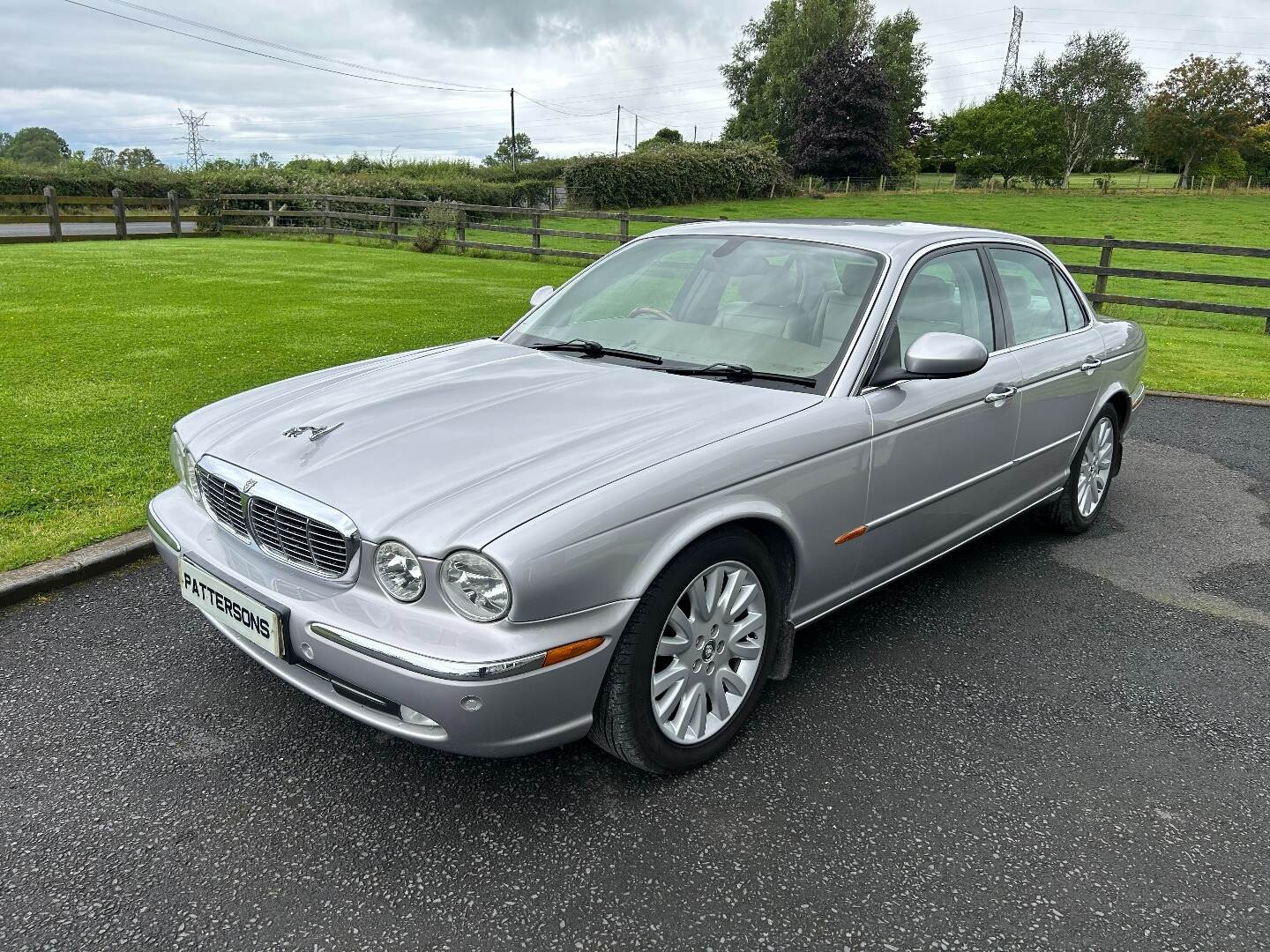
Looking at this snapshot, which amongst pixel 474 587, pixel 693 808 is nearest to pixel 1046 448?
pixel 693 808

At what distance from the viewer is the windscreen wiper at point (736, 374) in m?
3.13

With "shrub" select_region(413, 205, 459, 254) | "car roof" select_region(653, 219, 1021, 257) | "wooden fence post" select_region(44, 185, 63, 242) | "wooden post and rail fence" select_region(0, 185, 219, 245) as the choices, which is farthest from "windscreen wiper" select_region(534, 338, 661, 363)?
"wooden fence post" select_region(44, 185, 63, 242)

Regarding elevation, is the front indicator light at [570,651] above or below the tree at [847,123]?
below

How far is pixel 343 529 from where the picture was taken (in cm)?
237

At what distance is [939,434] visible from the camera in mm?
3420

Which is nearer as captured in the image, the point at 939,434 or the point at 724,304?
the point at 939,434

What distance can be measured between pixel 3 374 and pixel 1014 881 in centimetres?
788

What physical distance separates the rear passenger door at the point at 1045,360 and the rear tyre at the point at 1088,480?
0.55 ft

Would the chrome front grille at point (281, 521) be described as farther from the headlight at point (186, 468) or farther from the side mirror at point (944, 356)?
the side mirror at point (944, 356)

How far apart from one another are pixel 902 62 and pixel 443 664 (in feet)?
257

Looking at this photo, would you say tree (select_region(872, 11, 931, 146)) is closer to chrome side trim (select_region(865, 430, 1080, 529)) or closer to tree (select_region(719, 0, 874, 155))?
tree (select_region(719, 0, 874, 155))

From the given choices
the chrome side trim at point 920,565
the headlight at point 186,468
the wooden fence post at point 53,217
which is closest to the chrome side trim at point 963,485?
the chrome side trim at point 920,565

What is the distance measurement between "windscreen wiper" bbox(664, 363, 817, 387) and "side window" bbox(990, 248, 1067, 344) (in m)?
1.48

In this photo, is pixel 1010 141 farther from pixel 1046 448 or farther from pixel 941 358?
pixel 941 358
